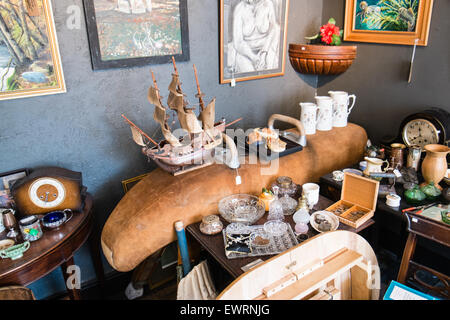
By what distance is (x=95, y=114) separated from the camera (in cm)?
228

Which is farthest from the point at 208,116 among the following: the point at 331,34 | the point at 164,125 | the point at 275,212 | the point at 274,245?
the point at 331,34

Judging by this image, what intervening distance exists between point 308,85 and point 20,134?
2.60m

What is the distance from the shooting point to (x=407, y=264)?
1989 mm

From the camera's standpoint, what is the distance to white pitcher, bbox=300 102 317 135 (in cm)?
269

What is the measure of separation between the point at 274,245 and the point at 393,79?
1897mm

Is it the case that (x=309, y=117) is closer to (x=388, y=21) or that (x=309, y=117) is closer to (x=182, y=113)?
(x=388, y=21)

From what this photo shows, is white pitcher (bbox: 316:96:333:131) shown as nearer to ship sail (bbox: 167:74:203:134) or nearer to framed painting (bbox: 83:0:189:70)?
framed painting (bbox: 83:0:189:70)

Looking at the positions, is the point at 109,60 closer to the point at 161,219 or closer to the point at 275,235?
the point at 161,219

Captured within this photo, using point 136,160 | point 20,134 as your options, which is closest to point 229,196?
point 136,160

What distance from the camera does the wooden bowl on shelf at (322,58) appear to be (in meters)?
2.87

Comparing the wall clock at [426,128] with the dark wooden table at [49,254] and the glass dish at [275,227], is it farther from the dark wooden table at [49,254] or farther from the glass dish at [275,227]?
the dark wooden table at [49,254]

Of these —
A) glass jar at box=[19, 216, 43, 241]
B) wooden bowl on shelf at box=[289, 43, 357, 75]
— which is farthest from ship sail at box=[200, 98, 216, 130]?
wooden bowl on shelf at box=[289, 43, 357, 75]

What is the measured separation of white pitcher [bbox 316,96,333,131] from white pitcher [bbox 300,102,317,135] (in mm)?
81

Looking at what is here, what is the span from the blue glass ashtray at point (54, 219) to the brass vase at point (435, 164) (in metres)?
2.28
